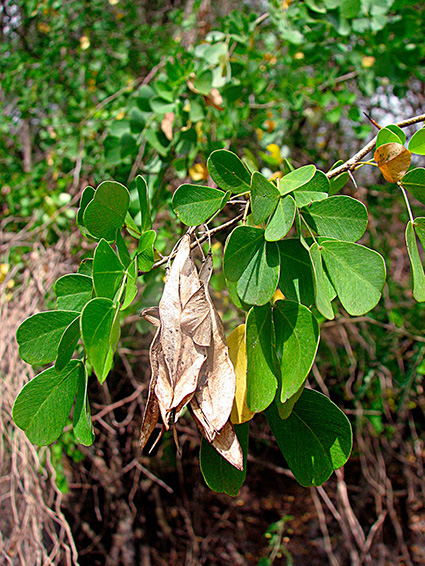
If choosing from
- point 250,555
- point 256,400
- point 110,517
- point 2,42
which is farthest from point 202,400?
point 2,42

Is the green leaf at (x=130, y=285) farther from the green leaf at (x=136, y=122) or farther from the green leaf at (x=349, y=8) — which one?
the green leaf at (x=349, y=8)

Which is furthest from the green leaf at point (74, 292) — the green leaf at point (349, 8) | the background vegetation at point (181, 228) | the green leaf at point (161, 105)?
A: the green leaf at point (349, 8)

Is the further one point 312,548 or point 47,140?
point 312,548

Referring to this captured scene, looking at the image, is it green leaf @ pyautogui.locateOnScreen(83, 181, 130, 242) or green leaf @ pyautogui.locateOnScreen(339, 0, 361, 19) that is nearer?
green leaf @ pyautogui.locateOnScreen(83, 181, 130, 242)

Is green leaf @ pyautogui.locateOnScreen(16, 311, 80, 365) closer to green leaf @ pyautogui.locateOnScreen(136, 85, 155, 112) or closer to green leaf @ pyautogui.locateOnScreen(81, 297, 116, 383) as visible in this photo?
green leaf @ pyautogui.locateOnScreen(81, 297, 116, 383)

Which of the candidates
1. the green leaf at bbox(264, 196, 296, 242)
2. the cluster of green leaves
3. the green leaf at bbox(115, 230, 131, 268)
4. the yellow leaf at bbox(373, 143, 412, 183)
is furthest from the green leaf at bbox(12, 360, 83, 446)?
the yellow leaf at bbox(373, 143, 412, 183)

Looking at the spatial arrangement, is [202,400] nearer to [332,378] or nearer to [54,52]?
[332,378]

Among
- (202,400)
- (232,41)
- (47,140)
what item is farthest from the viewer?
(47,140)
